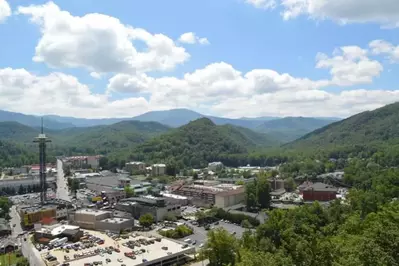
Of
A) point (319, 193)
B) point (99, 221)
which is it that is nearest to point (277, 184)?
point (319, 193)

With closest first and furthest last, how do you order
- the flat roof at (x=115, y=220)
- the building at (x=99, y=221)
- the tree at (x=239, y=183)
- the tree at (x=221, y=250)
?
the tree at (x=221, y=250) → the building at (x=99, y=221) → the flat roof at (x=115, y=220) → the tree at (x=239, y=183)

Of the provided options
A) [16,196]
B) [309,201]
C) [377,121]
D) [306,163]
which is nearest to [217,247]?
[309,201]

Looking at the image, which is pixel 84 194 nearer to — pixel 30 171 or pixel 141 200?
pixel 141 200

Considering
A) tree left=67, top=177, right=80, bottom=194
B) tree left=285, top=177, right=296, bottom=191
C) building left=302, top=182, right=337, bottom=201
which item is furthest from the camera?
tree left=67, top=177, right=80, bottom=194

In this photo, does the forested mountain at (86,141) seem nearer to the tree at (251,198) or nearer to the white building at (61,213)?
the white building at (61,213)

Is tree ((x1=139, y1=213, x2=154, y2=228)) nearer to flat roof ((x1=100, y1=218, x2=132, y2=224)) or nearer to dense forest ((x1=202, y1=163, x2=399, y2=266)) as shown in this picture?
flat roof ((x1=100, y1=218, x2=132, y2=224))


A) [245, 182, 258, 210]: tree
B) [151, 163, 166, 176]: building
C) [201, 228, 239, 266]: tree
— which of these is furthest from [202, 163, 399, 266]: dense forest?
[151, 163, 166, 176]: building

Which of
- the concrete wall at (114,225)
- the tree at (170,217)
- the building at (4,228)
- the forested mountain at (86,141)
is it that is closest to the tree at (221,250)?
the concrete wall at (114,225)
